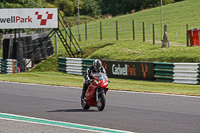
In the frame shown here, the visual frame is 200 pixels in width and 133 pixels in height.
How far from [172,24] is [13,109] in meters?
47.4

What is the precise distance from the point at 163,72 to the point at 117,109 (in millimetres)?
11973

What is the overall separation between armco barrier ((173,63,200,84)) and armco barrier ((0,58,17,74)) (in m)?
12.5

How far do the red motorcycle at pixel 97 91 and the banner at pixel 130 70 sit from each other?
12456mm

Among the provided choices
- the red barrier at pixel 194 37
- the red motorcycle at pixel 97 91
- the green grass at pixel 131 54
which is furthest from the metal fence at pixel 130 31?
the red motorcycle at pixel 97 91

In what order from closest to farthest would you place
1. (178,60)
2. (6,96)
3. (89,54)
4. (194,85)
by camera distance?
(6,96) → (194,85) → (178,60) → (89,54)

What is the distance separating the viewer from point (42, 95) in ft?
51.3

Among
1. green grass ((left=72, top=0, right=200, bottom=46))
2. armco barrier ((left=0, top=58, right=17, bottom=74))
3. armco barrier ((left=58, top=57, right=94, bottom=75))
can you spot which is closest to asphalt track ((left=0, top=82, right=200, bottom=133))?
armco barrier ((left=58, top=57, right=94, bottom=75))

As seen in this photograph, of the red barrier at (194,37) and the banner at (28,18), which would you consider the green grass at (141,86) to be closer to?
the banner at (28,18)

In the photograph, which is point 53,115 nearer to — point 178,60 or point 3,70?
point 178,60

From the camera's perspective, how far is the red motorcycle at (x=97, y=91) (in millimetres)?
11414

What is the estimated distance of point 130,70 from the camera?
82.5ft

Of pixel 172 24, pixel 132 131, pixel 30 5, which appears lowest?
pixel 132 131

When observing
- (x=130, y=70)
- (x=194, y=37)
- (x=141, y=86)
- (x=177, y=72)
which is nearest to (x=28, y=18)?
(x=130, y=70)

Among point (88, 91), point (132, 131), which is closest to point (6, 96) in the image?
point (88, 91)
